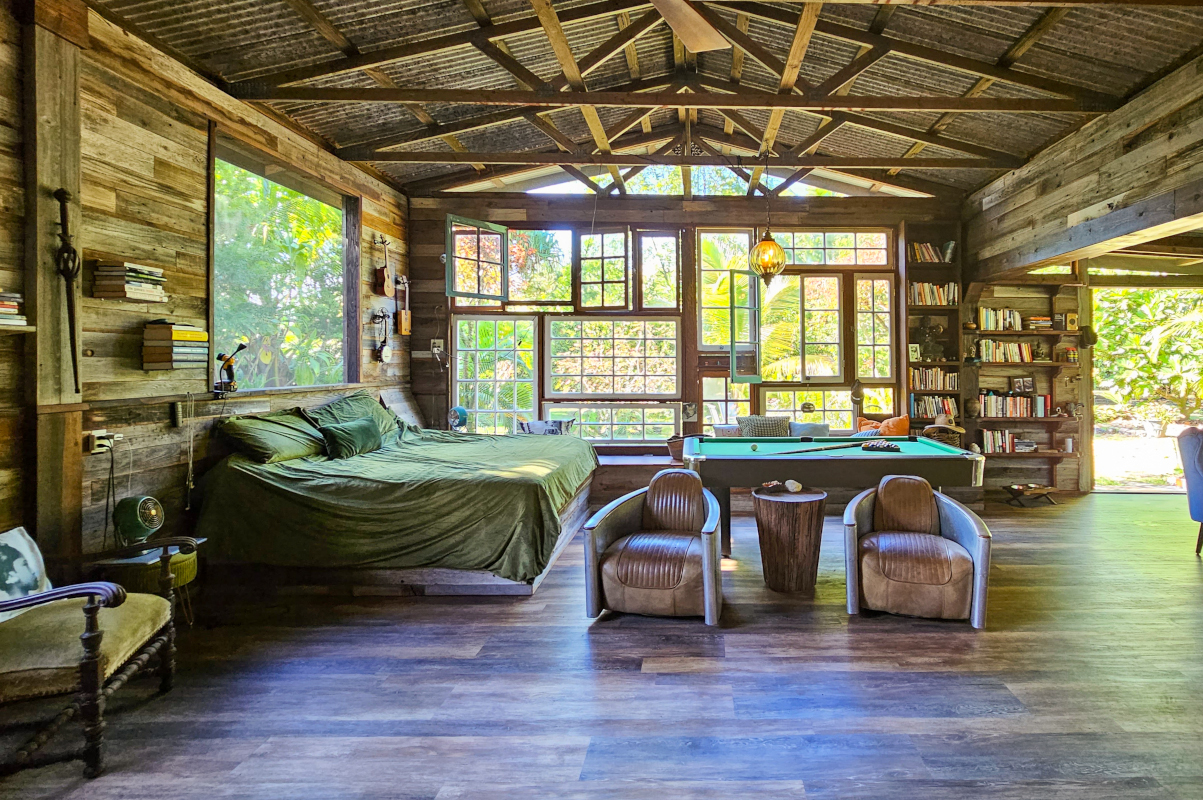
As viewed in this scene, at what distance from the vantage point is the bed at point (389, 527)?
3949 mm

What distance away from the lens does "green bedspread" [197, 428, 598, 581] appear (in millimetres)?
3945

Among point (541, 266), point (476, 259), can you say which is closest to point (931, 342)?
point (541, 266)

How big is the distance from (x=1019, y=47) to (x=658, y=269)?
3.89 m

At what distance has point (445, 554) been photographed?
13.0 ft

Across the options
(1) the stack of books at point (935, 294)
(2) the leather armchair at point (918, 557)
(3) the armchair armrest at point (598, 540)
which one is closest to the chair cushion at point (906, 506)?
(2) the leather armchair at point (918, 557)

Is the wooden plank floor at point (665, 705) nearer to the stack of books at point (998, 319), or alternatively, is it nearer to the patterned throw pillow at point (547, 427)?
the patterned throw pillow at point (547, 427)

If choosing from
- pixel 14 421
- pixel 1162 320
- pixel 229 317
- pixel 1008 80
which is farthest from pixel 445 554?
pixel 1162 320

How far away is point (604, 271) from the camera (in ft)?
24.5

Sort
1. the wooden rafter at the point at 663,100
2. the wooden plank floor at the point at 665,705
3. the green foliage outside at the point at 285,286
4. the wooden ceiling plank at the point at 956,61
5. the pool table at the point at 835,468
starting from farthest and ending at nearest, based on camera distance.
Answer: the green foliage outside at the point at 285,286 < the wooden ceiling plank at the point at 956,61 < the wooden rafter at the point at 663,100 < the pool table at the point at 835,468 < the wooden plank floor at the point at 665,705

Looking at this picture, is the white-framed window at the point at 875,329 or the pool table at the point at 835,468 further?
the white-framed window at the point at 875,329

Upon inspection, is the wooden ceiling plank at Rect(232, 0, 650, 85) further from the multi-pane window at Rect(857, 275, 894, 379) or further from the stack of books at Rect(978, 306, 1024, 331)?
the stack of books at Rect(978, 306, 1024, 331)

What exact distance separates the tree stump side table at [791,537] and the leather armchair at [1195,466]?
3236 mm

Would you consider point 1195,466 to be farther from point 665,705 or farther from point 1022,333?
point 665,705

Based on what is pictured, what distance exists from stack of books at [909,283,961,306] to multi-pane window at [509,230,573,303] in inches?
153
